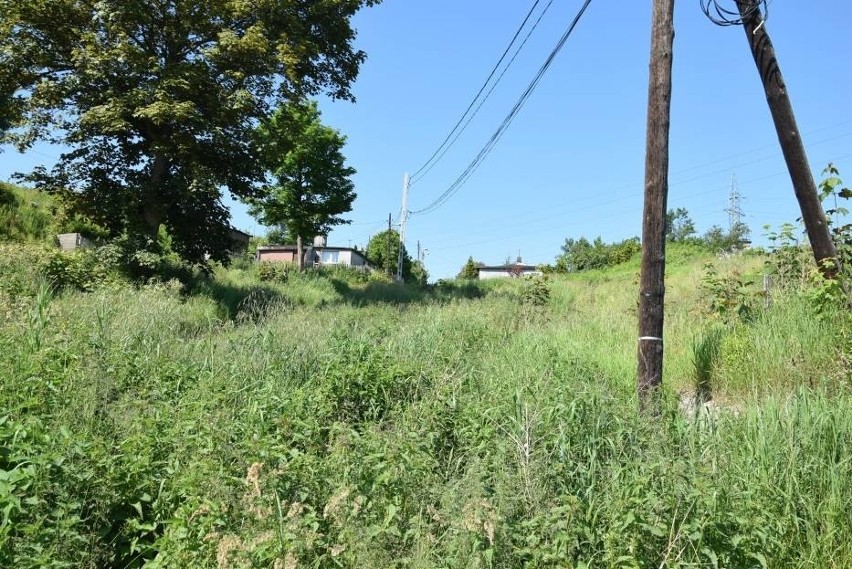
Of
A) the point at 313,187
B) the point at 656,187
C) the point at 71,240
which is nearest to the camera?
the point at 656,187

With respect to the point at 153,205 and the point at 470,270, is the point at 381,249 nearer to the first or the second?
the point at 470,270

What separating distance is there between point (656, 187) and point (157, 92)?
39.9 feet

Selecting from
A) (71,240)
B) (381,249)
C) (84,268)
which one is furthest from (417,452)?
(381,249)

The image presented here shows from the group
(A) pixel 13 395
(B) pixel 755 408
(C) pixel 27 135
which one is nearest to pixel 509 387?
(B) pixel 755 408

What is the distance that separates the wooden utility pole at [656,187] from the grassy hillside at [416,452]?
69cm

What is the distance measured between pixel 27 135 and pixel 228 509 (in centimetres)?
1560

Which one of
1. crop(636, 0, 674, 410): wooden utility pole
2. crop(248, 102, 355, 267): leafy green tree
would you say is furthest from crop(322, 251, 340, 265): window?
crop(636, 0, 674, 410): wooden utility pole

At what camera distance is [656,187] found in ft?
19.3

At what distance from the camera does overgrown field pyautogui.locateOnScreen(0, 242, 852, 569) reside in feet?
10.4

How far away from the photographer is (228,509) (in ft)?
11.4

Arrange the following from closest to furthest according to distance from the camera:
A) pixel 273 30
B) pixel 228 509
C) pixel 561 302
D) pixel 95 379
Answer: pixel 228 509
pixel 95 379
pixel 561 302
pixel 273 30

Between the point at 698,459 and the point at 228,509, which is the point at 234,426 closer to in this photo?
the point at 228,509

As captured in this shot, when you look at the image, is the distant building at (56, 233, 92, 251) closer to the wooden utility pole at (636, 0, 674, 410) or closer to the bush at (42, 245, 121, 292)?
the bush at (42, 245, 121, 292)

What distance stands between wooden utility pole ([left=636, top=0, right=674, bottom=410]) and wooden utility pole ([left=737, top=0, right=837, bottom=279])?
4.61ft
